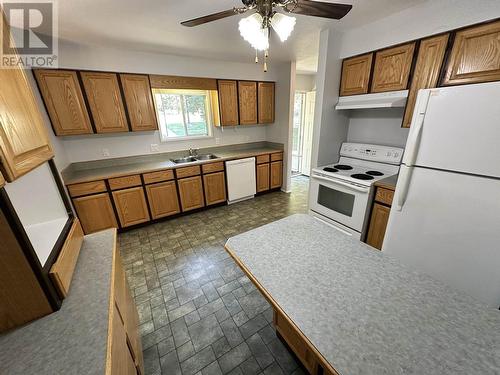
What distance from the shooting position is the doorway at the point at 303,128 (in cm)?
491

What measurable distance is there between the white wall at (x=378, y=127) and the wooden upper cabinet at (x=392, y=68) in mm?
387

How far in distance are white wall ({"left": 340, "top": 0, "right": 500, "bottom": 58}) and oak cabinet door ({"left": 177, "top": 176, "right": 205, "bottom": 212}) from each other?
106 inches

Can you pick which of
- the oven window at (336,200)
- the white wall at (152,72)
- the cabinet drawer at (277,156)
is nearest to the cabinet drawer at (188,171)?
the white wall at (152,72)

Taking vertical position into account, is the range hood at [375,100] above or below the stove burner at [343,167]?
above

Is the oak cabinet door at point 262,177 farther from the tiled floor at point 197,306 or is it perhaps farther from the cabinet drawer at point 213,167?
the tiled floor at point 197,306

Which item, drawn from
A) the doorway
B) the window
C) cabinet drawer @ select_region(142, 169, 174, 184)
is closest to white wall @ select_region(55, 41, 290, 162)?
the window

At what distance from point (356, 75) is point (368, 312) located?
2.53 meters

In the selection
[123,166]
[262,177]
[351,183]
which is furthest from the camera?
[262,177]

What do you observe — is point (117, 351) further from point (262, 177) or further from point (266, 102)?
point (266, 102)

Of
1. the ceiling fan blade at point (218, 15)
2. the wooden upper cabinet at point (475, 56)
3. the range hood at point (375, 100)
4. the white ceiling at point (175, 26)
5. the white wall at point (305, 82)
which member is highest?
the white ceiling at point (175, 26)

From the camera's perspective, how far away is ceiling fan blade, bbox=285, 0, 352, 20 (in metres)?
1.10

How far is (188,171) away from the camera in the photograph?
125 inches

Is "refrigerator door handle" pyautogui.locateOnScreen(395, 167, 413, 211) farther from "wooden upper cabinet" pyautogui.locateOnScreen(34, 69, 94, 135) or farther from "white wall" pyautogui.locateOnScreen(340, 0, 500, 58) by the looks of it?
"wooden upper cabinet" pyautogui.locateOnScreen(34, 69, 94, 135)

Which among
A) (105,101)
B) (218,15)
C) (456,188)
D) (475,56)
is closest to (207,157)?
(105,101)
